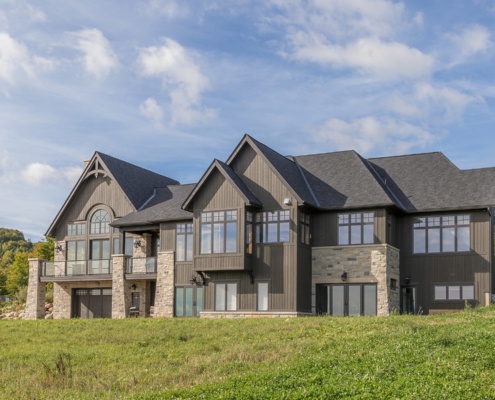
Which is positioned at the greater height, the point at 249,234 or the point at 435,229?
the point at 435,229

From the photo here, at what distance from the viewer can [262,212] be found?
32.5 metres

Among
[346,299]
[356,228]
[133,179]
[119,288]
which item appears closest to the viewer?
[346,299]

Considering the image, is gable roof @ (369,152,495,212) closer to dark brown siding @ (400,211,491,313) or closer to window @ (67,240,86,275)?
dark brown siding @ (400,211,491,313)

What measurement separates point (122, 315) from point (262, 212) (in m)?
9.18

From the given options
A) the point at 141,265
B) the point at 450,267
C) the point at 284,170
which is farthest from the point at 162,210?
the point at 450,267

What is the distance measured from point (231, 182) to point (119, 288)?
29.1 feet

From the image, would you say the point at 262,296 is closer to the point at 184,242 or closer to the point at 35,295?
the point at 184,242

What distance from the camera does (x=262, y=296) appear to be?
1266 inches

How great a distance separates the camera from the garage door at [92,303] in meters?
38.5

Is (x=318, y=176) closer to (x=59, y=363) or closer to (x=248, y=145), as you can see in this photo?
(x=248, y=145)

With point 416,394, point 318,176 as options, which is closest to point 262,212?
point 318,176

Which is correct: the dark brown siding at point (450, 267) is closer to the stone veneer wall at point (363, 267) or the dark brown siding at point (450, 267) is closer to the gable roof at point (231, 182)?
the stone veneer wall at point (363, 267)

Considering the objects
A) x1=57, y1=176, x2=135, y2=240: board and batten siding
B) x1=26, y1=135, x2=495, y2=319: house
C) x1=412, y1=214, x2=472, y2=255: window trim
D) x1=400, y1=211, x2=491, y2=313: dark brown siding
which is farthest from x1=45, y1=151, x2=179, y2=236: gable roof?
x1=412, y1=214, x2=472, y2=255: window trim

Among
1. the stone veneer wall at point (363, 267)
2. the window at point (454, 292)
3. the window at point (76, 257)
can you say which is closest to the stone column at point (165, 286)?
the window at point (76, 257)
